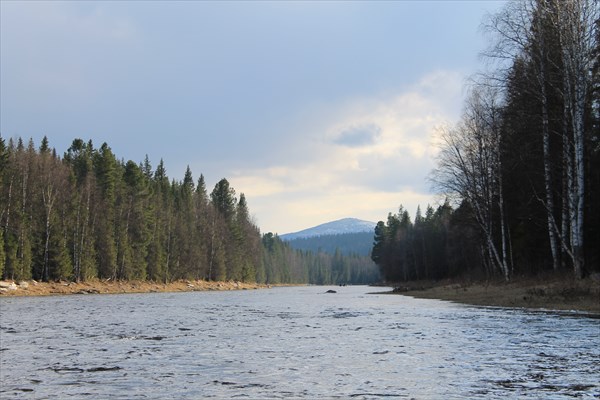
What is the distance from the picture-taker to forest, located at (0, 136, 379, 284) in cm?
5406

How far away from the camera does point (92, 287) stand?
2250 inches

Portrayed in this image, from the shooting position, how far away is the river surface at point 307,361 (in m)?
7.02

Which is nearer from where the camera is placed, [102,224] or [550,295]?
[550,295]

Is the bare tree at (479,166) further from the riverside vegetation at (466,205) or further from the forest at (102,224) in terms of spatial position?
the forest at (102,224)

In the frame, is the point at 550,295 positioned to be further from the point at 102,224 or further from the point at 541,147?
the point at 102,224

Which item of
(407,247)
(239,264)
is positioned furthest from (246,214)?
(407,247)

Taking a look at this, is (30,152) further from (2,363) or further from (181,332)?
(2,363)

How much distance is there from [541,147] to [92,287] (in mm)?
46936

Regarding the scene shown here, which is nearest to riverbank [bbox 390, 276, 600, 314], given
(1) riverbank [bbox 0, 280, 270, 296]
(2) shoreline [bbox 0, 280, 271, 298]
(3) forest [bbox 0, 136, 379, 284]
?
(2) shoreline [bbox 0, 280, 271, 298]

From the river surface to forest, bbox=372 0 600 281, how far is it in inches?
451

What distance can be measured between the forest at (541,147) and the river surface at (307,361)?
37.6 feet

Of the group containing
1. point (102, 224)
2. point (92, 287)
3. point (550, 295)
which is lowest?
point (92, 287)

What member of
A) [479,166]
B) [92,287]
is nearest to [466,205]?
[479,166]

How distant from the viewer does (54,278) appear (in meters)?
55.9
